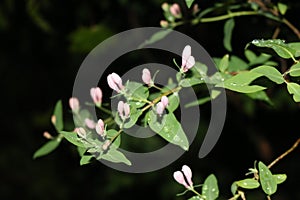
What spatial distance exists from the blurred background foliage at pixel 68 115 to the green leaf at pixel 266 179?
62 centimetres

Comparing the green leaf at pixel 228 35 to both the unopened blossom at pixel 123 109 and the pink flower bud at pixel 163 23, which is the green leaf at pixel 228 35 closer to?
the pink flower bud at pixel 163 23

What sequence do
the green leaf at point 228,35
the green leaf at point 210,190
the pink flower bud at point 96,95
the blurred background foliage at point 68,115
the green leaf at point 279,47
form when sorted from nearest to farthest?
the green leaf at point 279,47 < the green leaf at point 210,190 < the pink flower bud at point 96,95 < the green leaf at point 228,35 < the blurred background foliage at point 68,115

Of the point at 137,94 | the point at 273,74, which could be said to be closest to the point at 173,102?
the point at 137,94

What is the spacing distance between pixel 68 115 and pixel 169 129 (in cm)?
211

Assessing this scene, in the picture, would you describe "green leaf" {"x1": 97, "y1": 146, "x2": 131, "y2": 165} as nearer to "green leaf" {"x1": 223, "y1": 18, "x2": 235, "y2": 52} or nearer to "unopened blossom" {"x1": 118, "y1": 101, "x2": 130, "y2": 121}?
"unopened blossom" {"x1": 118, "y1": 101, "x2": 130, "y2": 121}

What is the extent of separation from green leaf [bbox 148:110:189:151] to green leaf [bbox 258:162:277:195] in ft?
0.37

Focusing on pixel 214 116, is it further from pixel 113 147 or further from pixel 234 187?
pixel 113 147

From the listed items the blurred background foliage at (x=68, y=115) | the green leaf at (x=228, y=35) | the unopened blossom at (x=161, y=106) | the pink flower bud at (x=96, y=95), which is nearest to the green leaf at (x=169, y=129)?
the unopened blossom at (x=161, y=106)

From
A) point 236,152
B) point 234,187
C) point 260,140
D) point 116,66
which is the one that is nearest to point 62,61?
point 116,66

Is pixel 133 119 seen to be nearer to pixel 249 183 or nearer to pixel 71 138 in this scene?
pixel 71 138

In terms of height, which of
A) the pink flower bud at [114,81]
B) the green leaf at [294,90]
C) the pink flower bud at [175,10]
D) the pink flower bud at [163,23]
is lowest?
the green leaf at [294,90]

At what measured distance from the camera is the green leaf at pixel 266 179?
741 millimetres

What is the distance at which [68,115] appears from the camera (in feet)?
9.23

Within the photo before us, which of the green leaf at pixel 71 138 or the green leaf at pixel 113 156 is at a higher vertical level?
the green leaf at pixel 71 138
